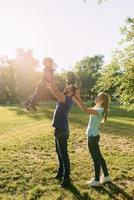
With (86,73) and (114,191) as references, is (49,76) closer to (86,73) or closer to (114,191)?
(114,191)

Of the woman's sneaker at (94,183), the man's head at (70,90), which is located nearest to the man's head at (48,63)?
the man's head at (70,90)

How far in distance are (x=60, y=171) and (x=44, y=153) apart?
4.10 meters

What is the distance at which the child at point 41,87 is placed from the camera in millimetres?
7375

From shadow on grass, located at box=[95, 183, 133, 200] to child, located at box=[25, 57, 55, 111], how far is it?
9.19ft

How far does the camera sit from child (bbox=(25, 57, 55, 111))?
290 inches

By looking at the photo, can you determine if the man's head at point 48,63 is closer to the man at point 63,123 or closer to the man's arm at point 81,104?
the man at point 63,123

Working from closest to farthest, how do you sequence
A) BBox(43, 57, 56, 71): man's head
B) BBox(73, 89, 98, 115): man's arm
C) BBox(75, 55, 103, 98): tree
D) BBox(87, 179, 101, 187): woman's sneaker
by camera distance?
1. BBox(43, 57, 56, 71): man's head
2. BBox(73, 89, 98, 115): man's arm
3. BBox(87, 179, 101, 187): woman's sneaker
4. BBox(75, 55, 103, 98): tree

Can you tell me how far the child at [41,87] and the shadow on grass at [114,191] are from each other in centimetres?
280

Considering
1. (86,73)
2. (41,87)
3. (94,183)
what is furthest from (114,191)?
(86,73)

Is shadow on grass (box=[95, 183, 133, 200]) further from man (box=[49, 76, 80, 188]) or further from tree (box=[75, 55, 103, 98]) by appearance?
tree (box=[75, 55, 103, 98])

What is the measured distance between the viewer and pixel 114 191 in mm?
8539

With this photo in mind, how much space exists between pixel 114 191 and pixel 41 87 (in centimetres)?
323

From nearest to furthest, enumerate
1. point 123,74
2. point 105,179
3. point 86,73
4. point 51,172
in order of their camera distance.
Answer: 1. point 105,179
2. point 51,172
3. point 123,74
4. point 86,73

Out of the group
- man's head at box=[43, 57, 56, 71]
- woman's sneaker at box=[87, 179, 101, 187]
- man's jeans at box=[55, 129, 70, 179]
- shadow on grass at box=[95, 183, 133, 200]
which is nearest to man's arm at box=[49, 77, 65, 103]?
man's head at box=[43, 57, 56, 71]
